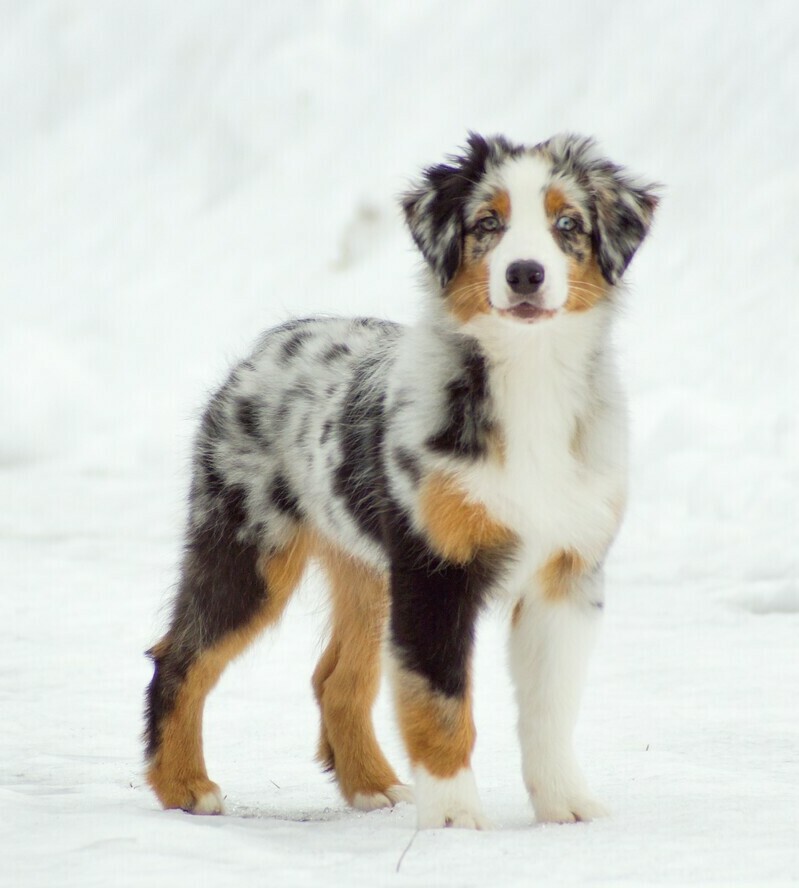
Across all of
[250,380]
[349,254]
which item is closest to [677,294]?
[349,254]

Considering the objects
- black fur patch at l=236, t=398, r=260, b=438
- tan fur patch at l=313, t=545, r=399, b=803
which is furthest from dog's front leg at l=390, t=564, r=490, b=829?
black fur patch at l=236, t=398, r=260, b=438

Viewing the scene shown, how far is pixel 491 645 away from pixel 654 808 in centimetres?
391

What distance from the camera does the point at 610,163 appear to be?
4730 mm

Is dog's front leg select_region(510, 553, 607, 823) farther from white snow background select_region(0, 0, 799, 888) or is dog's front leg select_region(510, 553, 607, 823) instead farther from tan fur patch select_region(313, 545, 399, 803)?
tan fur patch select_region(313, 545, 399, 803)

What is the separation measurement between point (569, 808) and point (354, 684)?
1.13 metres

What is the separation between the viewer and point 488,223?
4410 mm

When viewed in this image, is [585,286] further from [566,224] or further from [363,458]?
[363,458]

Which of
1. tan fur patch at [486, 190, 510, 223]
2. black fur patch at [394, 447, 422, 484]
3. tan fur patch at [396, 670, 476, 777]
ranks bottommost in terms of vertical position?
tan fur patch at [396, 670, 476, 777]

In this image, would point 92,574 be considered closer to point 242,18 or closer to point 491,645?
point 491,645

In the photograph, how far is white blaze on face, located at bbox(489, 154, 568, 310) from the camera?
166 inches

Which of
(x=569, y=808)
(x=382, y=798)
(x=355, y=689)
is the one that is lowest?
(x=382, y=798)

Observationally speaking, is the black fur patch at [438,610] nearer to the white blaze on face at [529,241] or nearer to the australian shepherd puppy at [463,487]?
the australian shepherd puppy at [463,487]

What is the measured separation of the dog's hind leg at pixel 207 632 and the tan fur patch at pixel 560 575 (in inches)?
38.8

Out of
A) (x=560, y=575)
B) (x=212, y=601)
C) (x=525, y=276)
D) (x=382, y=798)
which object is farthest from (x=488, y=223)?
(x=382, y=798)
